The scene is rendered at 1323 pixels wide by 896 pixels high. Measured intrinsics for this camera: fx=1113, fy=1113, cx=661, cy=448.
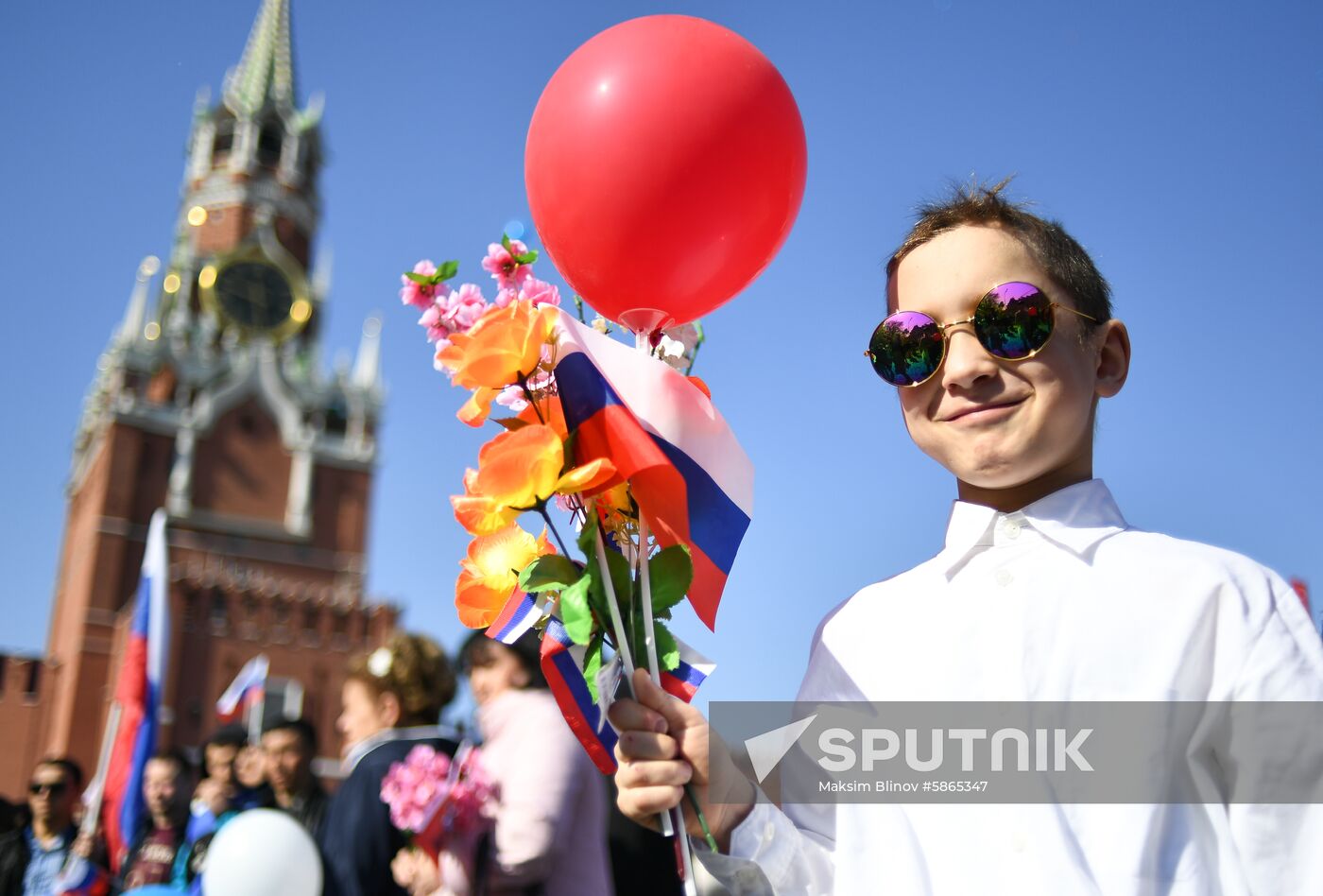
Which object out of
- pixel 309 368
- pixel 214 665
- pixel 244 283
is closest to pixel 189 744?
pixel 214 665

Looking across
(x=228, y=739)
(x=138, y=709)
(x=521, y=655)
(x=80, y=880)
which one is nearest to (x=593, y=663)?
(x=521, y=655)

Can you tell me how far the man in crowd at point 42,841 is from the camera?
480 centimetres

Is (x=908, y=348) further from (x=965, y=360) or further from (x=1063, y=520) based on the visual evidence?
(x=1063, y=520)

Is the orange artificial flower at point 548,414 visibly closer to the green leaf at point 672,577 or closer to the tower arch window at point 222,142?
the green leaf at point 672,577

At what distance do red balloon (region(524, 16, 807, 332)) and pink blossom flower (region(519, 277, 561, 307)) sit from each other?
57 millimetres

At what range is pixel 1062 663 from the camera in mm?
1306

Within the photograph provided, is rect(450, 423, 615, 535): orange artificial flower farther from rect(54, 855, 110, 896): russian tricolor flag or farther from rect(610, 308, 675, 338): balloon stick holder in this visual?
rect(54, 855, 110, 896): russian tricolor flag

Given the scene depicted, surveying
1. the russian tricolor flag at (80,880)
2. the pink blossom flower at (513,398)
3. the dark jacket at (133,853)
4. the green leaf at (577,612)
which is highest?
the pink blossom flower at (513,398)

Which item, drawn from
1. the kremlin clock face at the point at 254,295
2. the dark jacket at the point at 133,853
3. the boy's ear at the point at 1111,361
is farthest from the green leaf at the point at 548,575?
the kremlin clock face at the point at 254,295

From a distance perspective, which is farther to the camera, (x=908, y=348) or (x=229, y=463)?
(x=229, y=463)

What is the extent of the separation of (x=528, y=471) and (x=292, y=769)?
3176mm

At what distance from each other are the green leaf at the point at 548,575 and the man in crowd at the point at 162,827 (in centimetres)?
367

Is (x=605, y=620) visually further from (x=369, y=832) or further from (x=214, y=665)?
(x=214, y=665)

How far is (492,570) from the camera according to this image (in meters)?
1.45
